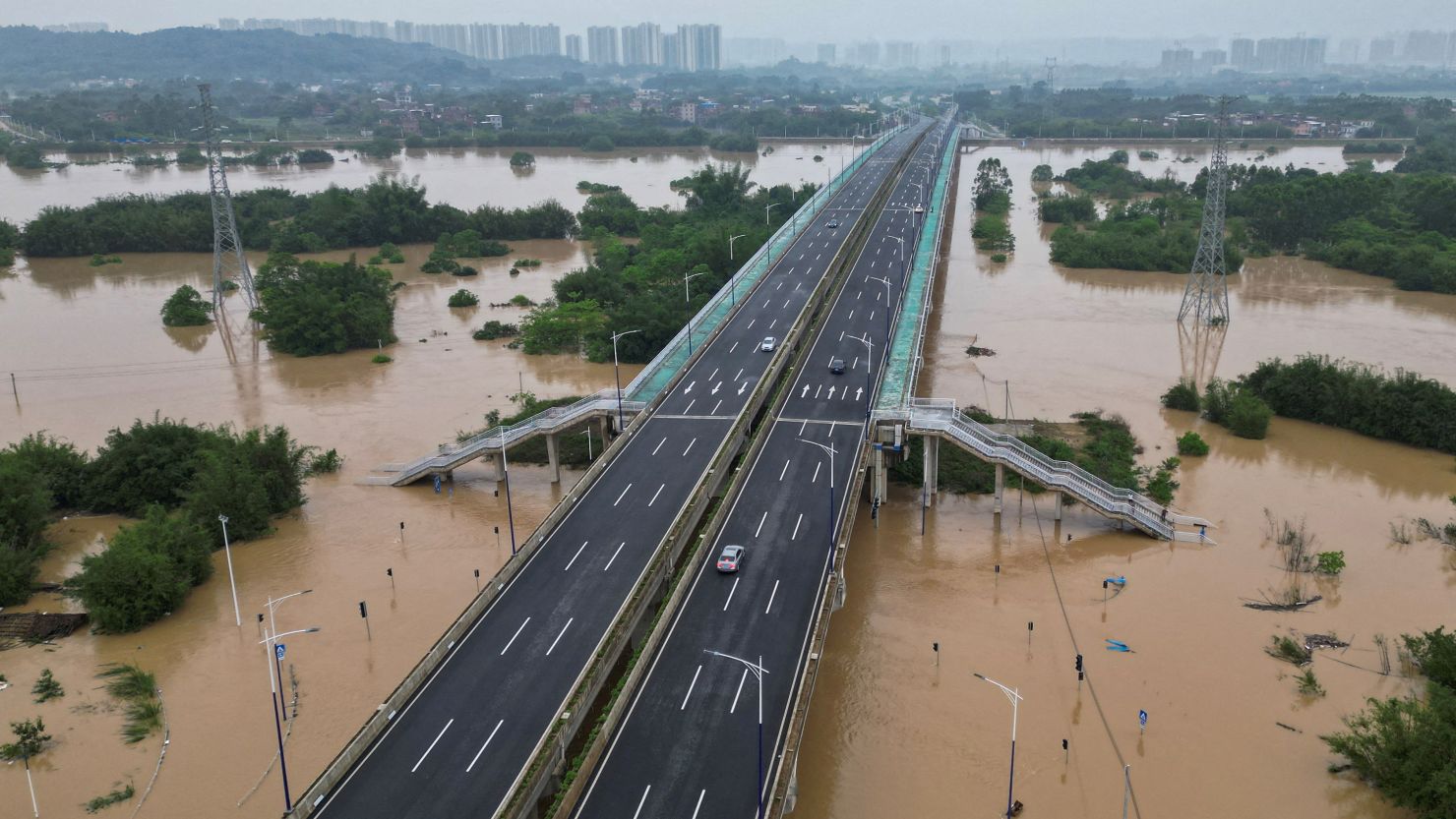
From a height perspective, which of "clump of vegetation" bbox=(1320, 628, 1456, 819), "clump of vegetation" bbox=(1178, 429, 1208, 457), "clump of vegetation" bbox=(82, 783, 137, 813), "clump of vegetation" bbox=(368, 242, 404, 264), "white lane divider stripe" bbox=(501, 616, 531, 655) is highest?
"clump of vegetation" bbox=(368, 242, 404, 264)

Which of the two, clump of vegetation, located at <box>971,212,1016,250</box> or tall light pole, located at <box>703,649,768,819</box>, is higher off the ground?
clump of vegetation, located at <box>971,212,1016,250</box>

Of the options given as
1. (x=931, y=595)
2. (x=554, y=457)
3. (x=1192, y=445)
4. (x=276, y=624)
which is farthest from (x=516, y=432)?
(x=1192, y=445)

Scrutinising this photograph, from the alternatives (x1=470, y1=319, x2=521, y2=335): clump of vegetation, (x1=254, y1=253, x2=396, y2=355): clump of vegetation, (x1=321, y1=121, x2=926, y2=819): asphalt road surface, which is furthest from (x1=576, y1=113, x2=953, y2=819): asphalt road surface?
(x1=254, y1=253, x2=396, y2=355): clump of vegetation

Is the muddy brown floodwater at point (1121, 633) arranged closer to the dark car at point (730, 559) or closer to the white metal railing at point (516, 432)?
the dark car at point (730, 559)

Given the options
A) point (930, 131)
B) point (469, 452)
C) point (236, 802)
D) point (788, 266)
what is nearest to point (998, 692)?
point (236, 802)

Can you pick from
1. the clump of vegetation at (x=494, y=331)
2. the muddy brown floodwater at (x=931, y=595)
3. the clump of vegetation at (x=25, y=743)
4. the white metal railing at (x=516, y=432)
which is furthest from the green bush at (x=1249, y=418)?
the clump of vegetation at (x=25, y=743)

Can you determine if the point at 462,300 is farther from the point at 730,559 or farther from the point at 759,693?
the point at 759,693

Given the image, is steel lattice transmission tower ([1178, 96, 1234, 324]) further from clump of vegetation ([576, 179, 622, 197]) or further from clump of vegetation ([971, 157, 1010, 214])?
clump of vegetation ([576, 179, 622, 197])
